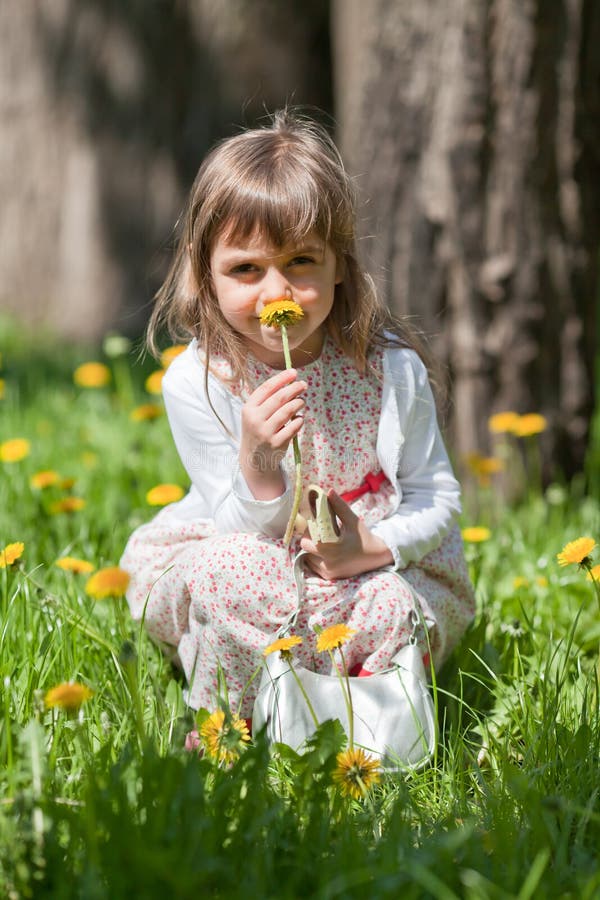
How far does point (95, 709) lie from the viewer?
1.58m

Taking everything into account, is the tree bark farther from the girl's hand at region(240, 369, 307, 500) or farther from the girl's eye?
the girl's hand at region(240, 369, 307, 500)

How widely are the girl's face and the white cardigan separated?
16 cm

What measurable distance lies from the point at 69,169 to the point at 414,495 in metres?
3.90

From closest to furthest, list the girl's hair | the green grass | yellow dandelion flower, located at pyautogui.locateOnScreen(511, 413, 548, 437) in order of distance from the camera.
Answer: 1. the green grass
2. the girl's hair
3. yellow dandelion flower, located at pyautogui.locateOnScreen(511, 413, 548, 437)

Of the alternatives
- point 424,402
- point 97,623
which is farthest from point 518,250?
point 97,623

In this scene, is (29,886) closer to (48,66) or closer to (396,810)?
(396,810)

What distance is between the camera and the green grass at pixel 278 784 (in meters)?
1.16

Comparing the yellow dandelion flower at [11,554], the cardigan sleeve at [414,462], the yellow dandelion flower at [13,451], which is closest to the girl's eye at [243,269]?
the cardigan sleeve at [414,462]

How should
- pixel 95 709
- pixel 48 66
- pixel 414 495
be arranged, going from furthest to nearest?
pixel 48 66, pixel 414 495, pixel 95 709

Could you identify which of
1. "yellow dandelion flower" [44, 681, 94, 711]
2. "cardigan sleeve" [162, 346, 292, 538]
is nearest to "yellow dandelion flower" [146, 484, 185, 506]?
"cardigan sleeve" [162, 346, 292, 538]

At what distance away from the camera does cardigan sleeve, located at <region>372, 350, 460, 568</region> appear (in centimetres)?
177

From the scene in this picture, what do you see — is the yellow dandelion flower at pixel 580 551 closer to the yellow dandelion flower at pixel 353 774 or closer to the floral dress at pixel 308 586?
the floral dress at pixel 308 586

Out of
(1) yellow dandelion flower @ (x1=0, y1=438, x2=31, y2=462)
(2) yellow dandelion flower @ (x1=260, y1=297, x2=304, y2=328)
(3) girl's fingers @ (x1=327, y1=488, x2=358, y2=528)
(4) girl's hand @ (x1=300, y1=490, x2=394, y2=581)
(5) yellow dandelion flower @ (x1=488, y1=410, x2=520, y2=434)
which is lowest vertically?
(5) yellow dandelion flower @ (x1=488, y1=410, x2=520, y2=434)

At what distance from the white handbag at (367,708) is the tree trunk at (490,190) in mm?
1375
